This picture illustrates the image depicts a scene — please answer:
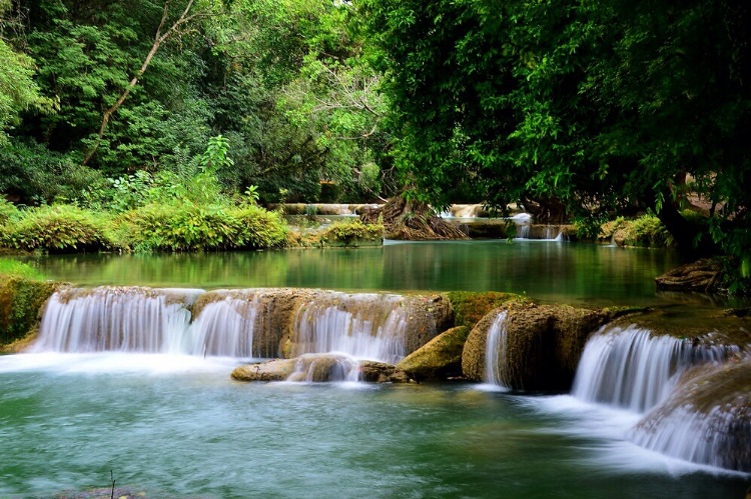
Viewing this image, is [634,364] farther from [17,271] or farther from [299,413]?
[17,271]

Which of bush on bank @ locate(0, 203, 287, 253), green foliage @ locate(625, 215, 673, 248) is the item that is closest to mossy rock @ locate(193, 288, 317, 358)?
bush on bank @ locate(0, 203, 287, 253)

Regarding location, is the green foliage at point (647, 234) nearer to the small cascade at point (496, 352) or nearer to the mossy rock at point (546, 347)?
the mossy rock at point (546, 347)

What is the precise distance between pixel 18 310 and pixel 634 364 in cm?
985

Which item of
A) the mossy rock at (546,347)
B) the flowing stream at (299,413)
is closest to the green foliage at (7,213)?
the flowing stream at (299,413)

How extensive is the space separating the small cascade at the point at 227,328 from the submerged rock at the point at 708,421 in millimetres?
6158

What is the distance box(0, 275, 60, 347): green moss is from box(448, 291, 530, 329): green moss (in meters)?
6.99

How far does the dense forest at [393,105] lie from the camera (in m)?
4.44

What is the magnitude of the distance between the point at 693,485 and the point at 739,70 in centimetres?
371

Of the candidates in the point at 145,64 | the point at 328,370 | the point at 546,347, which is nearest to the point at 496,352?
the point at 546,347

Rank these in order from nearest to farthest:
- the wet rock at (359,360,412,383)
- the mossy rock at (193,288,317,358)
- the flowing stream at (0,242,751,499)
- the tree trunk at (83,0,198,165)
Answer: the flowing stream at (0,242,751,499) < the wet rock at (359,360,412,383) < the mossy rock at (193,288,317,358) < the tree trunk at (83,0,198,165)

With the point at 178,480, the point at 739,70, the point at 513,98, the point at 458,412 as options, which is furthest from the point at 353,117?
the point at 739,70

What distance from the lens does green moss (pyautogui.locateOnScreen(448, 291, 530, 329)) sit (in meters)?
10.4

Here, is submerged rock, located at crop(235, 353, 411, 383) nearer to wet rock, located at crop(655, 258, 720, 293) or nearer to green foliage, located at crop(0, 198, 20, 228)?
wet rock, located at crop(655, 258, 720, 293)

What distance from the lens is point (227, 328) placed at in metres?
11.5
